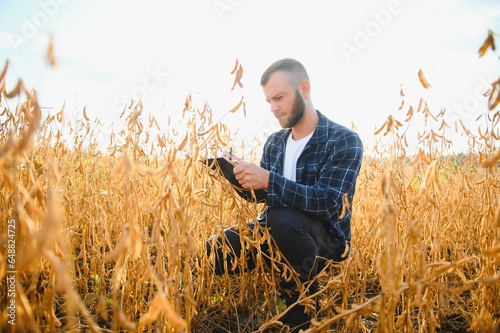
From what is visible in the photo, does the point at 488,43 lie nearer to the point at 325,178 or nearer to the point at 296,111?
the point at 325,178

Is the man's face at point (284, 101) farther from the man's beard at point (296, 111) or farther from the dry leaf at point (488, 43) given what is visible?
the dry leaf at point (488, 43)

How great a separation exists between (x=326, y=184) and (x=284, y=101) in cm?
61

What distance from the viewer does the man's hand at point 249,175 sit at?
1445mm

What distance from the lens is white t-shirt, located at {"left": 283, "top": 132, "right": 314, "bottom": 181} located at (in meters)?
1.89

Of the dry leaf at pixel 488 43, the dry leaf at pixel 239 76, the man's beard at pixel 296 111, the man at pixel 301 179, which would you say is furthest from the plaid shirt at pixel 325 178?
the dry leaf at pixel 488 43

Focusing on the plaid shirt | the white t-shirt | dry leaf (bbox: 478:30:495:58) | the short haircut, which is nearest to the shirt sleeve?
the plaid shirt

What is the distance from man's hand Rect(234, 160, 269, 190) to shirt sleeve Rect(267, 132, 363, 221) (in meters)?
0.06

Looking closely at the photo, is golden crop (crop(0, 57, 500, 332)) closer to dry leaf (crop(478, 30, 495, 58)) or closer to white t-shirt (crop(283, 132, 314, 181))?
dry leaf (crop(478, 30, 495, 58))

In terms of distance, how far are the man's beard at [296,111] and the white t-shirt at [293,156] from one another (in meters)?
0.12

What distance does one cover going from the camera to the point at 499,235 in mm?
1195

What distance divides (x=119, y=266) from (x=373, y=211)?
1.97 meters

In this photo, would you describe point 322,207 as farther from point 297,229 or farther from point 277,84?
point 277,84

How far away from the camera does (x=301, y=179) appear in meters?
1.81

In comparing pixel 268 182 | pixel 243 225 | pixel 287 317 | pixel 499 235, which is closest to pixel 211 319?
pixel 287 317
